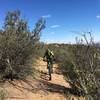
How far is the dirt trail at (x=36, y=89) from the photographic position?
38.4ft

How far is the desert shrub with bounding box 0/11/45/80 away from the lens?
520 inches

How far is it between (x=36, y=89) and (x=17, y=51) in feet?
7.32

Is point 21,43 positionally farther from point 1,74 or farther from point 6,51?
point 1,74

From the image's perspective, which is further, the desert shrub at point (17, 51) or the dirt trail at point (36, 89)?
the desert shrub at point (17, 51)

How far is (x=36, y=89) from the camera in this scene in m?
12.8

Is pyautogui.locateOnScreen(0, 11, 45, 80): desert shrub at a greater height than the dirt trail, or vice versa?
pyautogui.locateOnScreen(0, 11, 45, 80): desert shrub

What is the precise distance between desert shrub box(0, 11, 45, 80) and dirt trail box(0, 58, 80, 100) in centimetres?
59

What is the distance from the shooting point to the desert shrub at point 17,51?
13211 mm

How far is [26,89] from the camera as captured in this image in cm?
1258

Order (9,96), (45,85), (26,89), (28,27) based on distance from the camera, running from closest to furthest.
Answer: (9,96) < (26,89) < (45,85) < (28,27)

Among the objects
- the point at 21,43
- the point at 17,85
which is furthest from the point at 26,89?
the point at 21,43

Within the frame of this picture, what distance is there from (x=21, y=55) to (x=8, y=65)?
3.46ft

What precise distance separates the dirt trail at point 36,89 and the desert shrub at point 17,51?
23.2 inches

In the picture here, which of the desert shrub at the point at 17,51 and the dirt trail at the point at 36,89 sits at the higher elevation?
the desert shrub at the point at 17,51
